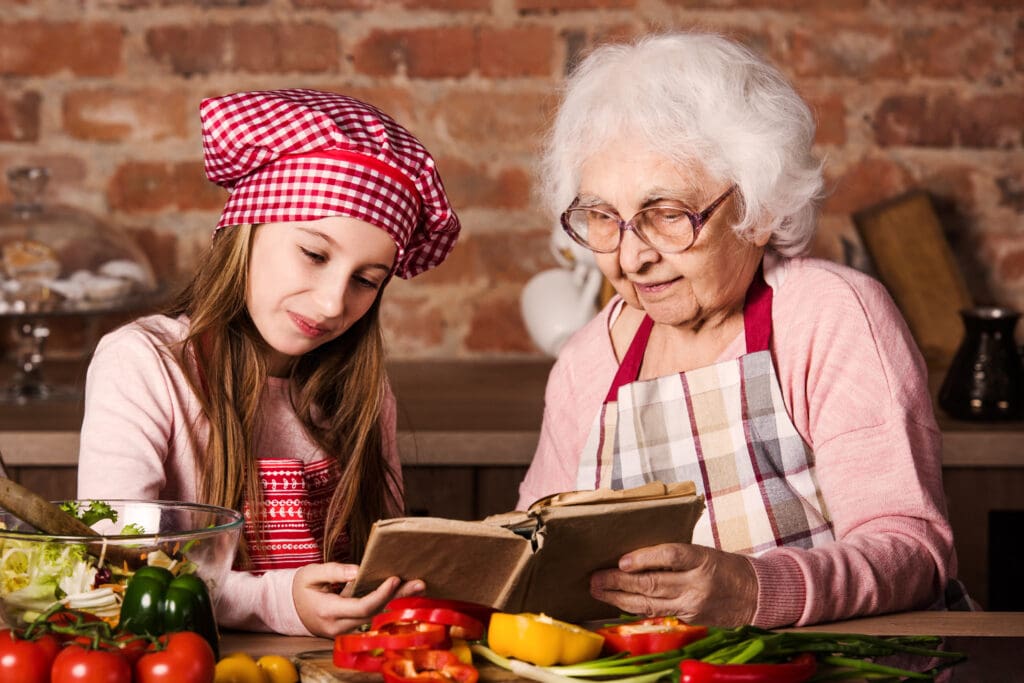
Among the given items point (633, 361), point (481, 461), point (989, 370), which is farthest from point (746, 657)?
point (989, 370)

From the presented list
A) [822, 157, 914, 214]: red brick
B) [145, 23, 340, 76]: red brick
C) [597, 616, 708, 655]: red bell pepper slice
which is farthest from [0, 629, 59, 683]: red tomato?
[822, 157, 914, 214]: red brick

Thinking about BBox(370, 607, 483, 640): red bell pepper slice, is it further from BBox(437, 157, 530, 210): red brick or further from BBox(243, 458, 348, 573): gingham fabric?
BBox(437, 157, 530, 210): red brick

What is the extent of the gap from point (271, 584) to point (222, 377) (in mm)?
416

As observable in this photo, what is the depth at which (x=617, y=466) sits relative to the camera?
73.7 inches

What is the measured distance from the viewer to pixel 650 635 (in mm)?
1256

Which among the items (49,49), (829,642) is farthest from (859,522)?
(49,49)

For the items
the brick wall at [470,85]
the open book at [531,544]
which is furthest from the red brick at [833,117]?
the open book at [531,544]

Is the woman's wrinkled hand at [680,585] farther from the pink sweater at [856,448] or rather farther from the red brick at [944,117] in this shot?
the red brick at [944,117]

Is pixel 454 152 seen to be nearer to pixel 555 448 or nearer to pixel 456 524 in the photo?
pixel 555 448

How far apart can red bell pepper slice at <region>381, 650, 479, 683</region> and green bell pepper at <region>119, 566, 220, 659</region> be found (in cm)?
17

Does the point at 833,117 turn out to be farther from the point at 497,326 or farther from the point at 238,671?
the point at 238,671

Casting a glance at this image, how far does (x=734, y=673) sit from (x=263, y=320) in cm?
81

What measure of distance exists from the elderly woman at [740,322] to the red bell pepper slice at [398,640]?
0.49 metres

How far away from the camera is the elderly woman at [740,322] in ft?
5.49
